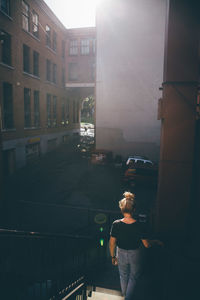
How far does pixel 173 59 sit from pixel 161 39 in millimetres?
16810

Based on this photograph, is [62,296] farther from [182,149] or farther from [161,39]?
[161,39]

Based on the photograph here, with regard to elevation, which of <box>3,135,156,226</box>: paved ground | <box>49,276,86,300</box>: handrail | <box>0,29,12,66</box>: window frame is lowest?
<box>3,135,156,226</box>: paved ground

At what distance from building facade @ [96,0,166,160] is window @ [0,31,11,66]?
8530 millimetres

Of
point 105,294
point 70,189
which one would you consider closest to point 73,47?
point 70,189

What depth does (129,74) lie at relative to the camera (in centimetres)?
2048

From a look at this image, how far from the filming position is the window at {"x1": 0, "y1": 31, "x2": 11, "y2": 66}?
16.6 meters

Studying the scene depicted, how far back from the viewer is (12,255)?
6.27 metres

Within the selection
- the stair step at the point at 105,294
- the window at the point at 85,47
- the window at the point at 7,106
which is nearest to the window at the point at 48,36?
the window at the point at 85,47

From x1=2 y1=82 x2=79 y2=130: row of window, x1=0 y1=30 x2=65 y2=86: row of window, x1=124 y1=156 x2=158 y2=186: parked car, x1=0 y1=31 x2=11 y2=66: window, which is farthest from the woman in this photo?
x1=0 y1=31 x2=11 y2=66: window

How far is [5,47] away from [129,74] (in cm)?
1147

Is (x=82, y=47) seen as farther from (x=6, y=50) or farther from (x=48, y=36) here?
(x=6, y=50)

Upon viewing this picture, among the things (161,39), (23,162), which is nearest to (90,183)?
(23,162)

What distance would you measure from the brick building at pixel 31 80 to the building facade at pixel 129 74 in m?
6.77

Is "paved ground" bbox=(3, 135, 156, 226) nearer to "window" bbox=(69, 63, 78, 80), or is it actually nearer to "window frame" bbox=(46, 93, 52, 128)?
"window frame" bbox=(46, 93, 52, 128)
